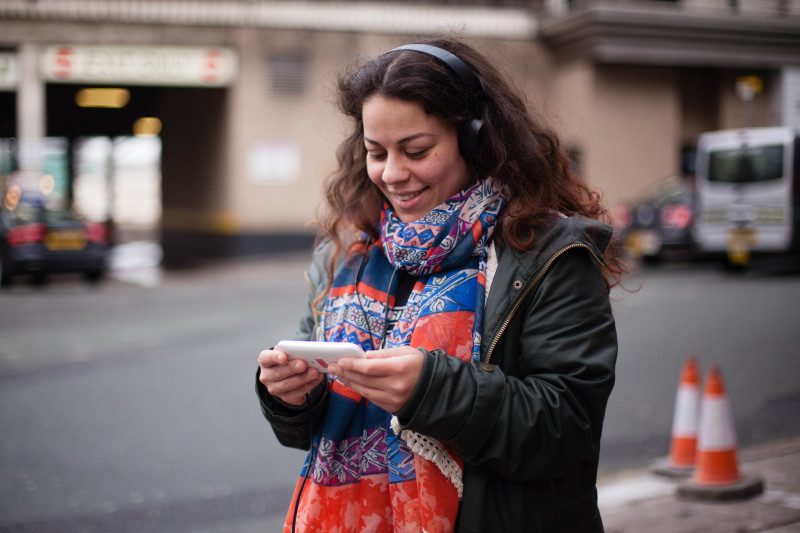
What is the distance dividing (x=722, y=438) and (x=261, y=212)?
17.5 metres

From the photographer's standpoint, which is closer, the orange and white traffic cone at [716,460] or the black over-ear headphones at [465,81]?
the black over-ear headphones at [465,81]

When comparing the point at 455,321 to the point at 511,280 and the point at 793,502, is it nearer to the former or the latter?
the point at 511,280

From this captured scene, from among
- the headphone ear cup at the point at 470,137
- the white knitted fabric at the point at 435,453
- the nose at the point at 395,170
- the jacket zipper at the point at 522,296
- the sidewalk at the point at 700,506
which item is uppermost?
the headphone ear cup at the point at 470,137

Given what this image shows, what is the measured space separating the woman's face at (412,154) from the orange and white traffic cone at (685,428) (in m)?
3.29

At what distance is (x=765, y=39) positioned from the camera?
73.2ft

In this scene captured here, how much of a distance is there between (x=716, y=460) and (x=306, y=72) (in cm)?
1821

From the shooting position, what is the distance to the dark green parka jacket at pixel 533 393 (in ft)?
5.48

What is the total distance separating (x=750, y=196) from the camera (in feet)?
50.2

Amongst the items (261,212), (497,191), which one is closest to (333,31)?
(261,212)

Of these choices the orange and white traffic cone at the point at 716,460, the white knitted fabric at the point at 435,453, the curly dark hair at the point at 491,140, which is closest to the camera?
the white knitted fabric at the point at 435,453

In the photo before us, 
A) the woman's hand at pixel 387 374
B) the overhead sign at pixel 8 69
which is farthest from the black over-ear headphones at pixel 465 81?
the overhead sign at pixel 8 69

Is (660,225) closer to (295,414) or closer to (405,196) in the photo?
(405,196)

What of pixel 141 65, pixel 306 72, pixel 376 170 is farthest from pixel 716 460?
pixel 141 65

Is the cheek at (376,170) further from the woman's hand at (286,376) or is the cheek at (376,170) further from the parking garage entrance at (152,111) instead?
the parking garage entrance at (152,111)
